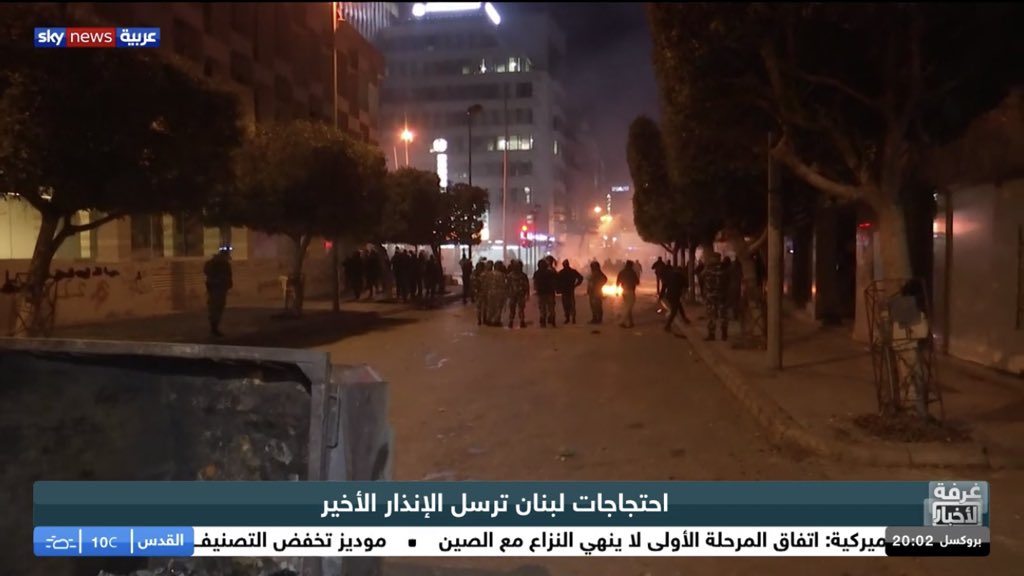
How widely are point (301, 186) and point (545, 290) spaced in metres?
6.83

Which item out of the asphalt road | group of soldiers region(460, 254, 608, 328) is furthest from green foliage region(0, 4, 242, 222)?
group of soldiers region(460, 254, 608, 328)

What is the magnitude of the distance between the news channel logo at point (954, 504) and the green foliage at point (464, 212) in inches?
1414

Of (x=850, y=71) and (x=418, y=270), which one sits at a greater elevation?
(x=850, y=71)

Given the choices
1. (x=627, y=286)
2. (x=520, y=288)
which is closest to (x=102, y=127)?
(x=520, y=288)

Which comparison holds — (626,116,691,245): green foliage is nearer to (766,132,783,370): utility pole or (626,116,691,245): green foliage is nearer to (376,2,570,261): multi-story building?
(766,132,783,370): utility pole

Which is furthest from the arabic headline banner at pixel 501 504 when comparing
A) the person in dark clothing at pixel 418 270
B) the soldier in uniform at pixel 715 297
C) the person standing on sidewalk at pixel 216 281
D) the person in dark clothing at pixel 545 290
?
the person in dark clothing at pixel 418 270

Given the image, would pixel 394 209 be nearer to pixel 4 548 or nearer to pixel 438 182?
pixel 438 182

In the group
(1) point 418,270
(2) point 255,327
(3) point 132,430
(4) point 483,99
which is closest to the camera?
(3) point 132,430

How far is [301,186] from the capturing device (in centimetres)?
2286

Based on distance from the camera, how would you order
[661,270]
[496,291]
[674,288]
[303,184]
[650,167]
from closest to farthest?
[674,288] < [496,291] < [303,184] < [650,167] < [661,270]

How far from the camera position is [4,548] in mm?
4273

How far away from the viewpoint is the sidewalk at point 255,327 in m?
18.4

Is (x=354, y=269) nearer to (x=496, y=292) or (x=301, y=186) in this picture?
(x=301, y=186)

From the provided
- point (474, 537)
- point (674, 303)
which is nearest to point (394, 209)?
point (674, 303)
